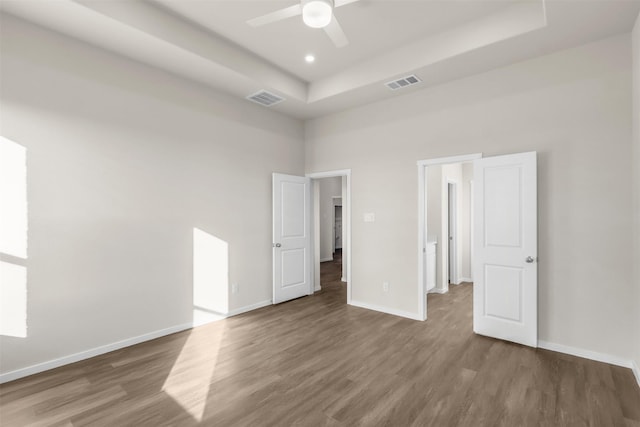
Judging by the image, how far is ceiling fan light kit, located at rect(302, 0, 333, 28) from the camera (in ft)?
8.16

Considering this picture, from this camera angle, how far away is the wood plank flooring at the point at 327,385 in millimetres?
2227

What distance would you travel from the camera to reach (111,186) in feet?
11.0

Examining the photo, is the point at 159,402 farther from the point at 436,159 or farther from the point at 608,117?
the point at 608,117

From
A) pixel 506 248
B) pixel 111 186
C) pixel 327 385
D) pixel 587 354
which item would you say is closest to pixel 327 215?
pixel 506 248

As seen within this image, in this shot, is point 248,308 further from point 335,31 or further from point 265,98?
point 335,31

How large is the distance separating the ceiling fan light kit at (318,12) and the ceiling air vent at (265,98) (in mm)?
1896

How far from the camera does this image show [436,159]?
4176 mm

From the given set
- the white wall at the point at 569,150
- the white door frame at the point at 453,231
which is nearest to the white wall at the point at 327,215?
the white door frame at the point at 453,231

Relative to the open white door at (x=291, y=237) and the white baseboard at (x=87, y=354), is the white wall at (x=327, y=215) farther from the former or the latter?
the white baseboard at (x=87, y=354)

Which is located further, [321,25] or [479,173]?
[479,173]

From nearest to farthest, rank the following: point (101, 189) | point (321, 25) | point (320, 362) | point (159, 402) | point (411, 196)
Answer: point (159, 402) < point (321, 25) < point (320, 362) < point (101, 189) < point (411, 196)

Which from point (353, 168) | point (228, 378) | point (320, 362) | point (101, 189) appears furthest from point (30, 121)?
point (353, 168)

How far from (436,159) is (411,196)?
602 millimetres

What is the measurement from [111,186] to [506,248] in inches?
175
